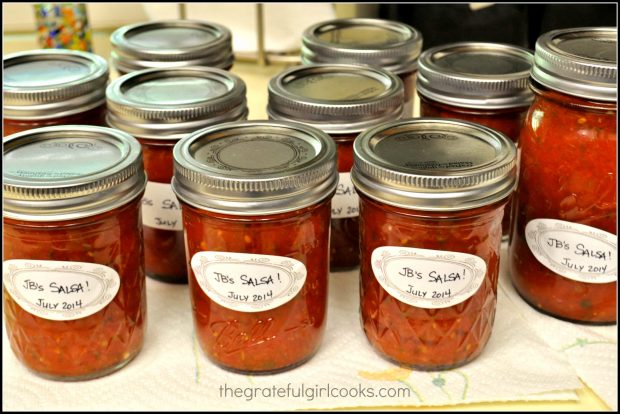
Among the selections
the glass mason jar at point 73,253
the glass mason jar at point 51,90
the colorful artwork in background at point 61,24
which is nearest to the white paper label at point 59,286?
the glass mason jar at point 73,253

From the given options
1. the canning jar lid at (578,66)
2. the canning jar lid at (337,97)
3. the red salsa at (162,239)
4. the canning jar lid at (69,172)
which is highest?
the canning jar lid at (578,66)

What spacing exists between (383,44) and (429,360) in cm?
49

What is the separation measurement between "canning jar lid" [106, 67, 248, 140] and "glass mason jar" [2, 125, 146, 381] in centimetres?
5

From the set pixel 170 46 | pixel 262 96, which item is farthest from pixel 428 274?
pixel 262 96

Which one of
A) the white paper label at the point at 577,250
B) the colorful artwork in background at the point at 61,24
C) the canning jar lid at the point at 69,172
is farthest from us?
the colorful artwork in background at the point at 61,24

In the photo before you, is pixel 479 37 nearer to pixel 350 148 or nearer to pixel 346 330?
pixel 350 148

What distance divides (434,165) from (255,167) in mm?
174

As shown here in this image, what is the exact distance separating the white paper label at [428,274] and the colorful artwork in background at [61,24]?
0.88 metres

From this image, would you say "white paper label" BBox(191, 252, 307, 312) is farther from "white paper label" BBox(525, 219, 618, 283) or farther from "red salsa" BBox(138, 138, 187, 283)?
"white paper label" BBox(525, 219, 618, 283)

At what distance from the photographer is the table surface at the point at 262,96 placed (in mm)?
810

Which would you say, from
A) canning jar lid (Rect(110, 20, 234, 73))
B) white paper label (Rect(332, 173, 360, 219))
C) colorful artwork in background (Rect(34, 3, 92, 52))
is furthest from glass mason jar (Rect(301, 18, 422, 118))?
colorful artwork in background (Rect(34, 3, 92, 52))

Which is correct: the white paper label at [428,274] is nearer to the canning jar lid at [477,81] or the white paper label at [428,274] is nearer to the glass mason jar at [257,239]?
the glass mason jar at [257,239]

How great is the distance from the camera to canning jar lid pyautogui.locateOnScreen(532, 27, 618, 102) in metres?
0.81

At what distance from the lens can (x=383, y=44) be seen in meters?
1.15
